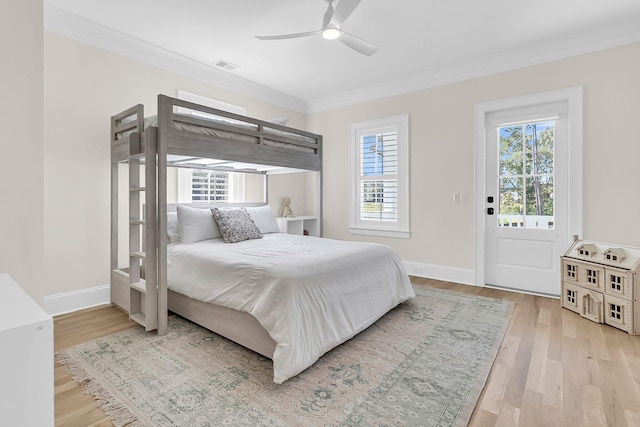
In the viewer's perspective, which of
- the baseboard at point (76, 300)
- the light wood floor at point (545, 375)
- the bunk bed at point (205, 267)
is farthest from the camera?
the baseboard at point (76, 300)

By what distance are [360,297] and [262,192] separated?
262 cm

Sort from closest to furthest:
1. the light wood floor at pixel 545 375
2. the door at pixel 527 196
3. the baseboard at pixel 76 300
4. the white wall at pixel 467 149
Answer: the light wood floor at pixel 545 375
the baseboard at pixel 76 300
the white wall at pixel 467 149
the door at pixel 527 196

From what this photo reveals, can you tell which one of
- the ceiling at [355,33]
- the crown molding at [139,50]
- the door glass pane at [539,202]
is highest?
the ceiling at [355,33]

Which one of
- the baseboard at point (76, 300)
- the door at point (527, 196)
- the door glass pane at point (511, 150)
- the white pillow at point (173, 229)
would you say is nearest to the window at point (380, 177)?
the door at point (527, 196)

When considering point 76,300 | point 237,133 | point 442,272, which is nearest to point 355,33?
point 237,133

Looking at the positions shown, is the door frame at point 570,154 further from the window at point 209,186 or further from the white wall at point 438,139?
the window at point 209,186

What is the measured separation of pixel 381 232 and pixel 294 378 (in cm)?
296

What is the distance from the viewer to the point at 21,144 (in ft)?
4.46

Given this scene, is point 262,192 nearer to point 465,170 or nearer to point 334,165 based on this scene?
point 334,165

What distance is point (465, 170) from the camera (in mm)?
3795

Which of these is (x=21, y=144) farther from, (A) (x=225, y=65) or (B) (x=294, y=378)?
(A) (x=225, y=65)

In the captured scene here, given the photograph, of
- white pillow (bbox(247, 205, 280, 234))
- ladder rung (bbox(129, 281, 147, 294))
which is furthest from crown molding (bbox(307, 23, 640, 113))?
ladder rung (bbox(129, 281, 147, 294))

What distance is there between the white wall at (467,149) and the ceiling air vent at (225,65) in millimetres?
1714

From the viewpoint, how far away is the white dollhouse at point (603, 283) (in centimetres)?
242
